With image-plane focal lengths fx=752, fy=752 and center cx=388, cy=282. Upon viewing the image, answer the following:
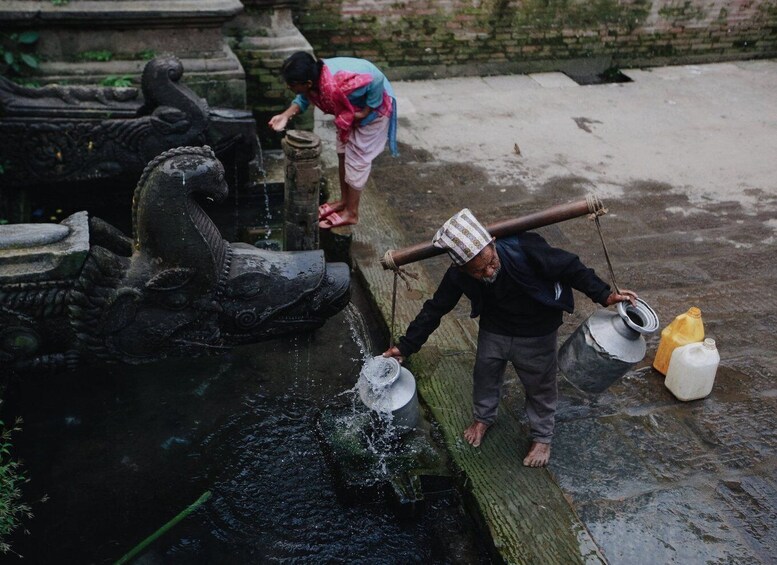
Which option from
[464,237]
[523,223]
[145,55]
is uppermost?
[464,237]

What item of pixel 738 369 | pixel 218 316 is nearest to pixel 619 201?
pixel 738 369

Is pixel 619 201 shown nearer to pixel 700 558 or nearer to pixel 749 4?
pixel 700 558

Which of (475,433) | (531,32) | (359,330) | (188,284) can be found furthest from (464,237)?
(531,32)

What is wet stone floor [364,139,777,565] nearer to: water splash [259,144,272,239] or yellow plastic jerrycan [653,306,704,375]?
yellow plastic jerrycan [653,306,704,375]

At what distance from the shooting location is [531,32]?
966 centimetres

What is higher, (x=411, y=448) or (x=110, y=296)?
(x=110, y=296)

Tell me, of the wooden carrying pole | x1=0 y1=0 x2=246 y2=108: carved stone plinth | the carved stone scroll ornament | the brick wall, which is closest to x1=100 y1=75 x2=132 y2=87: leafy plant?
x1=0 y1=0 x2=246 y2=108: carved stone plinth

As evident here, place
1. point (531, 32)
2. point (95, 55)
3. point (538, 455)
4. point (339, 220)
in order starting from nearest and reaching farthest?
1. point (538, 455)
2. point (339, 220)
3. point (95, 55)
4. point (531, 32)

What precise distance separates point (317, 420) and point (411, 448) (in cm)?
55

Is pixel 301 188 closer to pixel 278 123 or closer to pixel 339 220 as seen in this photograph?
pixel 278 123

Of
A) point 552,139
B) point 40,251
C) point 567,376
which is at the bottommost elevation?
point 552,139

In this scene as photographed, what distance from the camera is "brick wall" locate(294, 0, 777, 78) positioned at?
897 cm

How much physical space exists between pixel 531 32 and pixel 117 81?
558 centimetres

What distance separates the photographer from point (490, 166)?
7320mm
